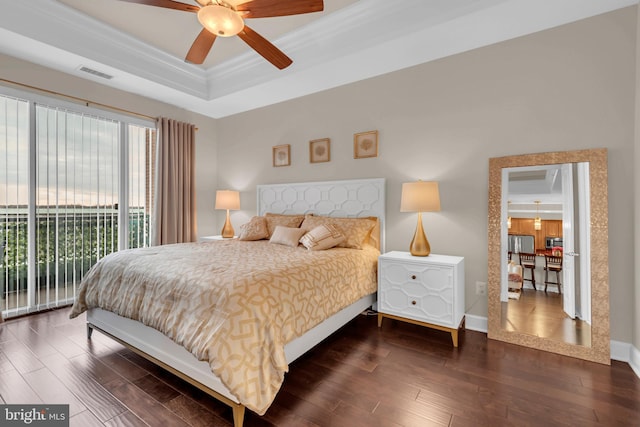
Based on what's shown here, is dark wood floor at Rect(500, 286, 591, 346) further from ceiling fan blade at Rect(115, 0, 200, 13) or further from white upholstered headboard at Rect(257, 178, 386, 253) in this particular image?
ceiling fan blade at Rect(115, 0, 200, 13)

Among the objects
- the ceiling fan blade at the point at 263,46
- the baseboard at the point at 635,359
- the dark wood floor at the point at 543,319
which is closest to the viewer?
the baseboard at the point at 635,359

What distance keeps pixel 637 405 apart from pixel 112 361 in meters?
3.35

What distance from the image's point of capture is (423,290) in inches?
101

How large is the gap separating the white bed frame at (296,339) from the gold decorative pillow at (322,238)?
0.54 m

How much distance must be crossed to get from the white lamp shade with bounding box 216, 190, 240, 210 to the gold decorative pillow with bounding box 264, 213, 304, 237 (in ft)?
2.64

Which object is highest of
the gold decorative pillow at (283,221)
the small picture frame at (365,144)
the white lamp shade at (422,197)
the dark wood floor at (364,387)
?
the small picture frame at (365,144)

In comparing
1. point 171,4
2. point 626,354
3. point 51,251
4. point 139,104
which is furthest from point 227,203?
point 626,354

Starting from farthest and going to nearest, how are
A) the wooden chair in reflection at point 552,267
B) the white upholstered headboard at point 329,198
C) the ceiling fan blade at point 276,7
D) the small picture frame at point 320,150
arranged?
the small picture frame at point 320,150, the white upholstered headboard at point 329,198, the wooden chair in reflection at point 552,267, the ceiling fan blade at point 276,7

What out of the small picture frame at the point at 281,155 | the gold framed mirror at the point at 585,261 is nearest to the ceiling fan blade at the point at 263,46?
the small picture frame at the point at 281,155

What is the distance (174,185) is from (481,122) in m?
3.88

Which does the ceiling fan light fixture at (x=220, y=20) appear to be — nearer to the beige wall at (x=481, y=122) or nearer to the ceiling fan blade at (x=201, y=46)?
the ceiling fan blade at (x=201, y=46)

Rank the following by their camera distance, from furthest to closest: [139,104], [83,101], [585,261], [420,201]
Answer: [139,104] < [83,101] < [420,201] < [585,261]

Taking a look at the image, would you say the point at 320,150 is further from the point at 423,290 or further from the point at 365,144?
the point at 423,290

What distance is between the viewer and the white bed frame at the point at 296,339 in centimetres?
165
